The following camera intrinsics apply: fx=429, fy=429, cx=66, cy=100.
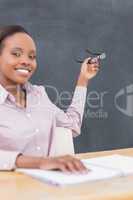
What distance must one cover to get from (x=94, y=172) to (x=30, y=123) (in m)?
0.47

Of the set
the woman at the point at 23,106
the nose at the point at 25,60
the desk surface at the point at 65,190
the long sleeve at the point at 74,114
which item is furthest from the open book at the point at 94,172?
the nose at the point at 25,60

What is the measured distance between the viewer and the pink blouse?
160 centimetres

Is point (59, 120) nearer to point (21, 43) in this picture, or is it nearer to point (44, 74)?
point (21, 43)

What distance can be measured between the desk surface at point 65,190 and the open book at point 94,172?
2 cm

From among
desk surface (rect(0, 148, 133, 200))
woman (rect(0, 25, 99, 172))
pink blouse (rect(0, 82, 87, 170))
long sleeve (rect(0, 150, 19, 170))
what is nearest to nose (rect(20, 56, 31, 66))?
woman (rect(0, 25, 99, 172))

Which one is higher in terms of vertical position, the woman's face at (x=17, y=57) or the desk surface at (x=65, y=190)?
the woman's face at (x=17, y=57)

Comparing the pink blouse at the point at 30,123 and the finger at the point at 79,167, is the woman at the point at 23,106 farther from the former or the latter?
the finger at the point at 79,167

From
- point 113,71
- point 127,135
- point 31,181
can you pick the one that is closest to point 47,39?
point 113,71

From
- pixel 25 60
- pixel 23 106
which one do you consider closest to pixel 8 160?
pixel 23 106

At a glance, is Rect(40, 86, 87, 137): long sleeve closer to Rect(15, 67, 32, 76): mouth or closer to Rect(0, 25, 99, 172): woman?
Rect(0, 25, 99, 172): woman

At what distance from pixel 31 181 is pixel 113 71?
2012 millimetres

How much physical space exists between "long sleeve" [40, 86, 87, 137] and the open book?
40 cm

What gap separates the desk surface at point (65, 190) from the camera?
102 centimetres

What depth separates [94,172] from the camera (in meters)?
1.23
